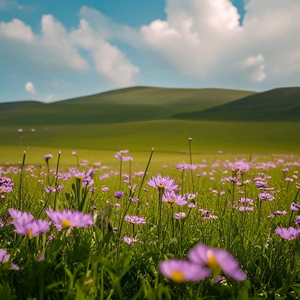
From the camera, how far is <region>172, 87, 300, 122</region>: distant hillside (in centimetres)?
5731

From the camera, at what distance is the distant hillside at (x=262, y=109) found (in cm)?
5731

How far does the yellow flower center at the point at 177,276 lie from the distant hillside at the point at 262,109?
180ft

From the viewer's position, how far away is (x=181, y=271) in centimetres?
83

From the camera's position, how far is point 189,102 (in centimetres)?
9412

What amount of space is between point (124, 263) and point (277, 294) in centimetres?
79

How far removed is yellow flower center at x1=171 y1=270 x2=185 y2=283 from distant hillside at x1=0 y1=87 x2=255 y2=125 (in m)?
60.0

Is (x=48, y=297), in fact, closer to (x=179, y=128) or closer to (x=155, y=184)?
(x=155, y=184)

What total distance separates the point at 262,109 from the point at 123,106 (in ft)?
115

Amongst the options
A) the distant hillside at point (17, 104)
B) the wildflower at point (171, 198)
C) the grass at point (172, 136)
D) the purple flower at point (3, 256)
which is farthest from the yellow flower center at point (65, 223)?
the distant hillside at point (17, 104)

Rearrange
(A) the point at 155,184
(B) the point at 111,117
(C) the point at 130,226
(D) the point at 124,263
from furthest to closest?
(B) the point at 111,117 < (C) the point at 130,226 < (A) the point at 155,184 < (D) the point at 124,263

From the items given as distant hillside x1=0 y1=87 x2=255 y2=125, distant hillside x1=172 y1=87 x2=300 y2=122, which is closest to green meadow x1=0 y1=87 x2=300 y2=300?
distant hillside x1=172 y1=87 x2=300 y2=122

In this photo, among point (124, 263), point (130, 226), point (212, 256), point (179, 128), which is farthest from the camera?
point (179, 128)

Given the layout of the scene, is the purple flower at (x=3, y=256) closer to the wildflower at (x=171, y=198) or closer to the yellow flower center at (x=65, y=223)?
the yellow flower center at (x=65, y=223)

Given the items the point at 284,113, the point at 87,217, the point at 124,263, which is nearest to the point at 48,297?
the point at 124,263
